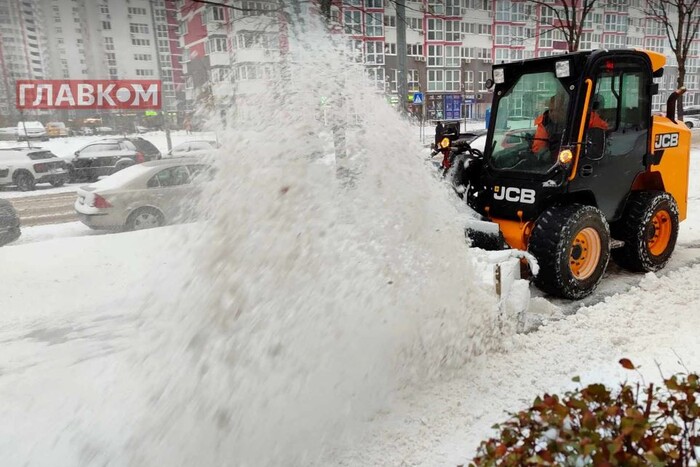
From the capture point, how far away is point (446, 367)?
131 inches

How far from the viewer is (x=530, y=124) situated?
484cm

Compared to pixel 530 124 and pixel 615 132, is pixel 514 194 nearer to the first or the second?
pixel 530 124

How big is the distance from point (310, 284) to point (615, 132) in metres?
3.53

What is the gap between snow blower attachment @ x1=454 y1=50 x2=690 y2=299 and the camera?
14.5ft

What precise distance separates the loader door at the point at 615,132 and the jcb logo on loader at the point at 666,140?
253mm

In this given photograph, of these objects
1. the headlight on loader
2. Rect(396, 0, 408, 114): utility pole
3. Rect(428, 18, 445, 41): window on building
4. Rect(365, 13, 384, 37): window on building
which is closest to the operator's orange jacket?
the headlight on loader

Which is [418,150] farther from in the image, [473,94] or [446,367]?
[473,94]

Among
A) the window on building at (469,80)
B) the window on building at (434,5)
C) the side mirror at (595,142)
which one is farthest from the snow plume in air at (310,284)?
the window on building at (469,80)

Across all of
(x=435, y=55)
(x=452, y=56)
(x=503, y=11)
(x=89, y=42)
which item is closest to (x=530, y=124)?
(x=89, y=42)

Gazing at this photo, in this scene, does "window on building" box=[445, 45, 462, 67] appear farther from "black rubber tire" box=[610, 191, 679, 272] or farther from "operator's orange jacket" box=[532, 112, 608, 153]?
"operator's orange jacket" box=[532, 112, 608, 153]

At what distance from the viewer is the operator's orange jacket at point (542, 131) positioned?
179 inches

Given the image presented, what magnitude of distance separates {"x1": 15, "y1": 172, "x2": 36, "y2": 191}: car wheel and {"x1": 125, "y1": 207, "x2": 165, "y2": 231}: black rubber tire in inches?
333

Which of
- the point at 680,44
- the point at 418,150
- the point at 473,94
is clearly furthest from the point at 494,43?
the point at 418,150

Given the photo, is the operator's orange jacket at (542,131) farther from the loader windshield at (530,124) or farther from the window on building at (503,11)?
the window on building at (503,11)
